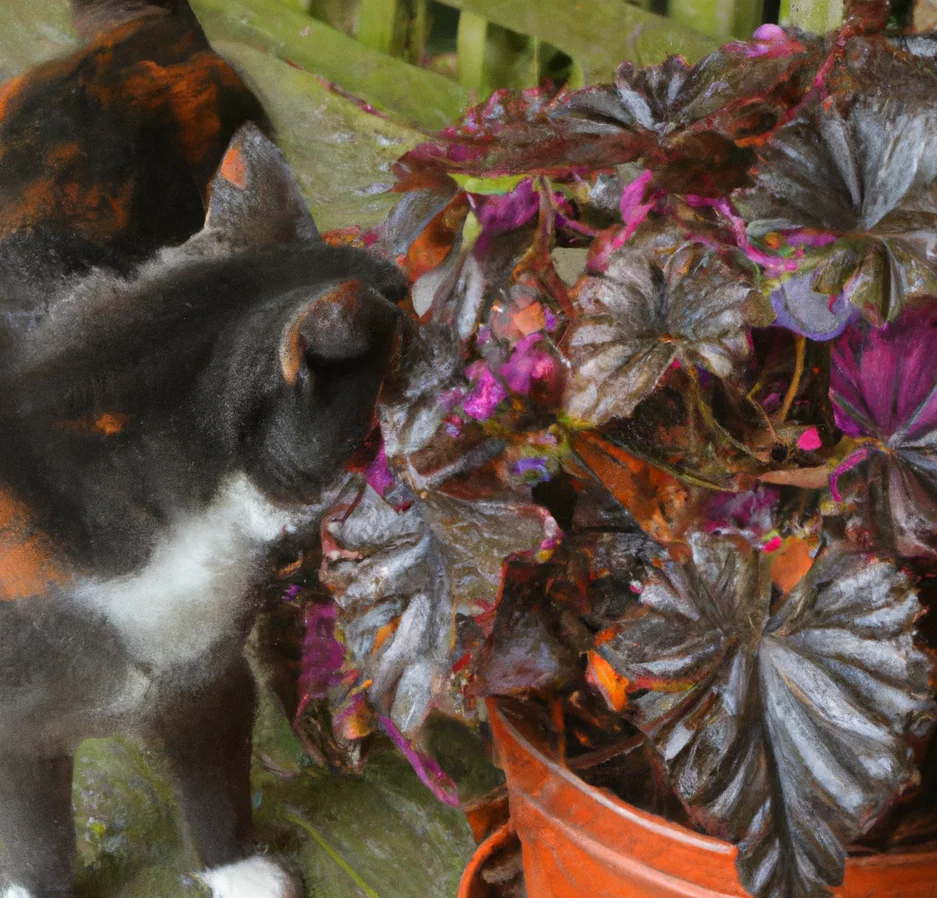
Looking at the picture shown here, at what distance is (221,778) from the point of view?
69cm

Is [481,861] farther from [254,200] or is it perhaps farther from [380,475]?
[254,200]

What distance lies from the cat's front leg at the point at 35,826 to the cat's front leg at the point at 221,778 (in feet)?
0.26

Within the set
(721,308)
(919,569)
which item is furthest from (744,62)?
(919,569)

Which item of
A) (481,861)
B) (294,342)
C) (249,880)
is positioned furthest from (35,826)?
(294,342)

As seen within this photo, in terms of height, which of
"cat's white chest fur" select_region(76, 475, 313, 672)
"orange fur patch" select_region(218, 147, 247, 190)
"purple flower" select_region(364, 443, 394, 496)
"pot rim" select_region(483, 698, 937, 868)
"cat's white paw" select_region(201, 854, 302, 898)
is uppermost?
"orange fur patch" select_region(218, 147, 247, 190)

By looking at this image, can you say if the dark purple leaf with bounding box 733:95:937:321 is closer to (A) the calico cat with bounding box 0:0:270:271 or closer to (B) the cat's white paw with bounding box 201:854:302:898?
(A) the calico cat with bounding box 0:0:270:271

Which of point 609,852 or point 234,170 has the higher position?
point 234,170

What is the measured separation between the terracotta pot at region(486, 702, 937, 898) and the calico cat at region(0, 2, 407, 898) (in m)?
0.21

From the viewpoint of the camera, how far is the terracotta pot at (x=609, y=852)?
1.58 ft

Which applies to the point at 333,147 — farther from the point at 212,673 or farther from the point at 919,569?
the point at 919,569

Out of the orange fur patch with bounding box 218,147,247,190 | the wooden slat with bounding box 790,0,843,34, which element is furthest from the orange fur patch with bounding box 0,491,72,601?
the wooden slat with bounding box 790,0,843,34

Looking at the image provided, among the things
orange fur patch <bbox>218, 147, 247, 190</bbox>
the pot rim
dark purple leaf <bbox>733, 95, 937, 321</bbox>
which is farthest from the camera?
orange fur patch <bbox>218, 147, 247, 190</bbox>

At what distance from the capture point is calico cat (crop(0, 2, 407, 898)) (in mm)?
502

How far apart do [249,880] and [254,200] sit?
50 cm
